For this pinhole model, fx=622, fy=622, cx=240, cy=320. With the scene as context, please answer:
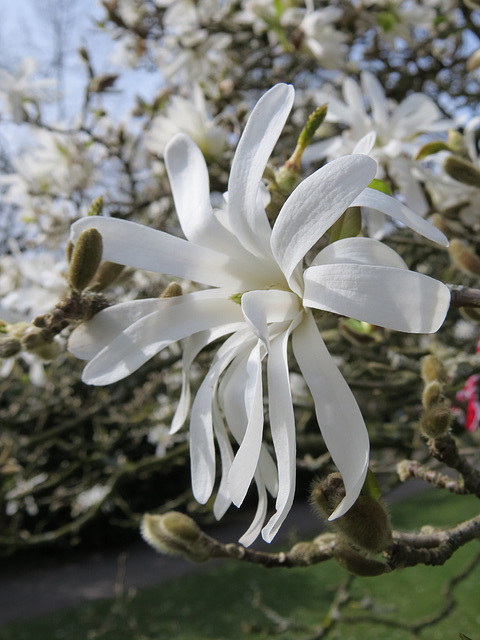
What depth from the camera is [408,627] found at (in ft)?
4.45

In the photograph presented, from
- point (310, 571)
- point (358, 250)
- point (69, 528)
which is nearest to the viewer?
point (358, 250)

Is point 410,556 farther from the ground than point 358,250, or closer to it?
closer to it

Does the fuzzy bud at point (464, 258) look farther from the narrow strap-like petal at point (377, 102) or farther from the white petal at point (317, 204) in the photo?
the narrow strap-like petal at point (377, 102)

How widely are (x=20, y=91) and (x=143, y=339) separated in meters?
1.51

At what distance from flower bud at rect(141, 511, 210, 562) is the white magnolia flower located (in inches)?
4.1

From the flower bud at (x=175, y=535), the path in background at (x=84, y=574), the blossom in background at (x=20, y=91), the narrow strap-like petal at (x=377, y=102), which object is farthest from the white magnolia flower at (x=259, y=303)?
the path in background at (x=84, y=574)

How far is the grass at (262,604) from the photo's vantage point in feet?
13.1

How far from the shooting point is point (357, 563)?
448 millimetres

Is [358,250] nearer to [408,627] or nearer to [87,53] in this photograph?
[408,627]

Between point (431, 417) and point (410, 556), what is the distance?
11 centimetres

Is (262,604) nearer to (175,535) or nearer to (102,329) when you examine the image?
(175,535)

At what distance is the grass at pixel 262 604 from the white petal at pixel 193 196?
3.60m

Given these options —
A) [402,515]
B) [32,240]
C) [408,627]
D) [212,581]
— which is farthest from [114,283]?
[402,515]

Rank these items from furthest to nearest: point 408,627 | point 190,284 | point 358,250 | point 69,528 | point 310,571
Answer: point 310,571
point 69,528
point 408,627
point 190,284
point 358,250
